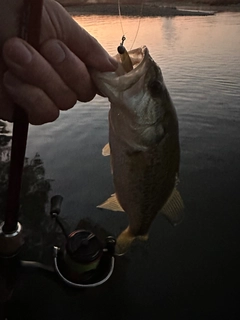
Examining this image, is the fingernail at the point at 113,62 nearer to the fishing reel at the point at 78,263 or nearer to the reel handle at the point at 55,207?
the fishing reel at the point at 78,263

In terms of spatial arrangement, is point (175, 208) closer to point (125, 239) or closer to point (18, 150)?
point (125, 239)

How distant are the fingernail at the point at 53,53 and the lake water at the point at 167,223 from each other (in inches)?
128

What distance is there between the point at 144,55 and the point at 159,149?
472 mm

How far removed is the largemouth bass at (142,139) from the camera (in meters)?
1.69

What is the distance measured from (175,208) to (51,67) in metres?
0.99

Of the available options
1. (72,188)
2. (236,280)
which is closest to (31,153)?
(72,188)

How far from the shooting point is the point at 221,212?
5461mm

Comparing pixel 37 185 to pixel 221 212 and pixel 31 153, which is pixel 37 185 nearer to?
pixel 31 153

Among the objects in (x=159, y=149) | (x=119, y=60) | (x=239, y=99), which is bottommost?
(x=239, y=99)

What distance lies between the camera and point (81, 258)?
334 cm

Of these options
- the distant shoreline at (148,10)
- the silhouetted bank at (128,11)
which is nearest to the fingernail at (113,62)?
the distant shoreline at (148,10)

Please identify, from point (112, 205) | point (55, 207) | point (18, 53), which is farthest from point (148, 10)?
point (18, 53)

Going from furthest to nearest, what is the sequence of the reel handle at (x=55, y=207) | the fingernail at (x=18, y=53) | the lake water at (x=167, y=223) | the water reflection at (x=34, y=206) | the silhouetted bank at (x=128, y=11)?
the silhouetted bank at (x=128, y=11), the water reflection at (x=34, y=206), the lake water at (x=167, y=223), the reel handle at (x=55, y=207), the fingernail at (x=18, y=53)

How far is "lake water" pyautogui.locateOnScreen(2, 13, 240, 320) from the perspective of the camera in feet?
13.6
